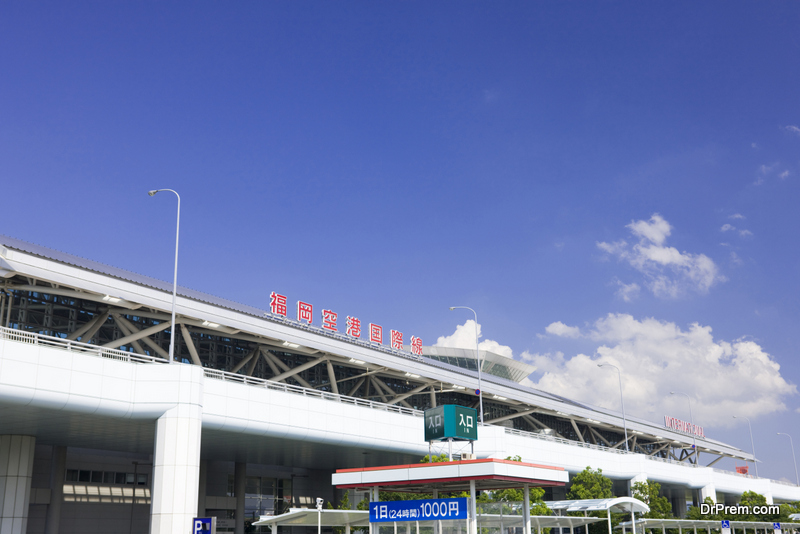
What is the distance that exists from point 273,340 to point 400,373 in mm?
14480

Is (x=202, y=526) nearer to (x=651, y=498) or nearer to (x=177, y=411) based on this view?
(x=177, y=411)

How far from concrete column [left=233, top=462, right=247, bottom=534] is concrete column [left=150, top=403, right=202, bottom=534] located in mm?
23062

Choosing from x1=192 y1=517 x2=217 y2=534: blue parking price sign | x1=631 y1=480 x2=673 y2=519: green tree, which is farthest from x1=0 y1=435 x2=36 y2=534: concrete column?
x1=631 y1=480 x2=673 y2=519: green tree

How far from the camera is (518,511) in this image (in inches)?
1031

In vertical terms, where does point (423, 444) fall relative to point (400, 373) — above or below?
below

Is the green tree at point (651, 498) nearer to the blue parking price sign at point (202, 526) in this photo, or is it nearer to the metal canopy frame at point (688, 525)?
the metal canopy frame at point (688, 525)

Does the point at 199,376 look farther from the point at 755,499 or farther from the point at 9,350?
the point at 755,499

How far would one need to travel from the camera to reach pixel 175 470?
31.0 metres

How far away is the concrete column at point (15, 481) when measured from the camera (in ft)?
113

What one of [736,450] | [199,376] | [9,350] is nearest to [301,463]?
[199,376]

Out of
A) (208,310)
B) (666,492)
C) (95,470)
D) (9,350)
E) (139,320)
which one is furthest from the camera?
(666,492)

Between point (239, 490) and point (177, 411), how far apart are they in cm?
2415

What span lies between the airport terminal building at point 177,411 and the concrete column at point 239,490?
0.11 meters

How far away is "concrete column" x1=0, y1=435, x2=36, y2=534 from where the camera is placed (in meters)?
34.4
